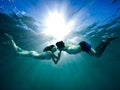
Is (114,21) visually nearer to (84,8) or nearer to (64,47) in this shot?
(84,8)

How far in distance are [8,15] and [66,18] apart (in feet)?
21.6

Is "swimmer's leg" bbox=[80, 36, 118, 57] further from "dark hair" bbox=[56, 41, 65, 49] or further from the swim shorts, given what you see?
"dark hair" bbox=[56, 41, 65, 49]

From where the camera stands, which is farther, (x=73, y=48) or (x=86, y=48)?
(x=73, y=48)

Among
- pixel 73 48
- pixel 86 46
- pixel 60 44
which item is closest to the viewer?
pixel 86 46

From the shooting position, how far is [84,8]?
1550cm

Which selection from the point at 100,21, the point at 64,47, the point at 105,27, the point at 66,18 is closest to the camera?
the point at 64,47

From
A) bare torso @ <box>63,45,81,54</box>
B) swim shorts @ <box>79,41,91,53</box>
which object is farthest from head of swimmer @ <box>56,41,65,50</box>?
swim shorts @ <box>79,41,91,53</box>

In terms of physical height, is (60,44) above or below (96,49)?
above

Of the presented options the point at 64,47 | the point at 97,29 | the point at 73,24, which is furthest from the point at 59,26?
the point at 64,47

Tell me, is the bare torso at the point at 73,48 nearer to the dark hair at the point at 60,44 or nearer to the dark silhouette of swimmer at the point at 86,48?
the dark silhouette of swimmer at the point at 86,48

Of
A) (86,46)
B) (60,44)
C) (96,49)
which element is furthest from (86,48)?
(60,44)

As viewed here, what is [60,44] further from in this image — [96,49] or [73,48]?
[96,49]

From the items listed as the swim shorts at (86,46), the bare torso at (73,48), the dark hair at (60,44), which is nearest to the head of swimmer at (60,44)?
the dark hair at (60,44)

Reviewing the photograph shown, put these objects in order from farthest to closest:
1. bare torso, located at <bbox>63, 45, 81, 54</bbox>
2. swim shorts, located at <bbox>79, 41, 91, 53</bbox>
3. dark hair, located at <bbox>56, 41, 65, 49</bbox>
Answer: bare torso, located at <bbox>63, 45, 81, 54</bbox> < dark hair, located at <bbox>56, 41, 65, 49</bbox> < swim shorts, located at <bbox>79, 41, 91, 53</bbox>
